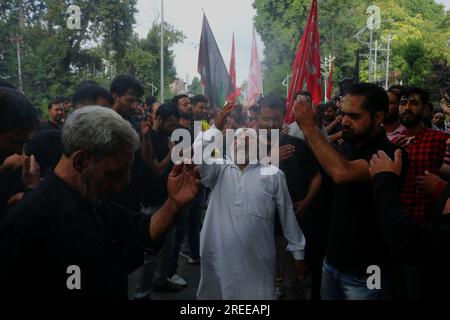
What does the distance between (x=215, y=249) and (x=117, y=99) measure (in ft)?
5.50

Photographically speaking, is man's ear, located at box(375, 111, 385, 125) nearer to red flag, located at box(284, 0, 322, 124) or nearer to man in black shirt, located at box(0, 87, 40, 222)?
man in black shirt, located at box(0, 87, 40, 222)

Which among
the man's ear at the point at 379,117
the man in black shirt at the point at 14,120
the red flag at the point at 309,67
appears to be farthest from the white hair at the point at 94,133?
the red flag at the point at 309,67

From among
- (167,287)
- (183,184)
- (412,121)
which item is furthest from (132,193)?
(412,121)

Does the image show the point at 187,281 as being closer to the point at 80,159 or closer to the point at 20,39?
the point at 80,159

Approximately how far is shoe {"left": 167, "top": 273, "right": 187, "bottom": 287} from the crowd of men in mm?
15

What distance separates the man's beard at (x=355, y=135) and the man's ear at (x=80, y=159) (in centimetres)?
150

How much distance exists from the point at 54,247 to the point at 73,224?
104 millimetres

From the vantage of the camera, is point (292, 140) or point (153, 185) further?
point (153, 185)

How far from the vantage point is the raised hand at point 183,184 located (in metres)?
2.10

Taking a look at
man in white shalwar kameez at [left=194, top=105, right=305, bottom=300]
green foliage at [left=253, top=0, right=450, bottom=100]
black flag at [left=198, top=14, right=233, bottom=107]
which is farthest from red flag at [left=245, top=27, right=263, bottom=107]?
green foliage at [left=253, top=0, right=450, bottom=100]

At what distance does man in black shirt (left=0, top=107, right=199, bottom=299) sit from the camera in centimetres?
151

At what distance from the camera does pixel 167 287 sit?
4301 mm

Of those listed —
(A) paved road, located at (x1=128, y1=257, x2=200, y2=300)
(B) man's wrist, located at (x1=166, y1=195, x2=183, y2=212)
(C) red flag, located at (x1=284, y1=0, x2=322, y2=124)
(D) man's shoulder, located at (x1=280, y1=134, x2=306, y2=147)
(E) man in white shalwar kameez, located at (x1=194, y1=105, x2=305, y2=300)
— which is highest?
(C) red flag, located at (x1=284, y1=0, x2=322, y2=124)
